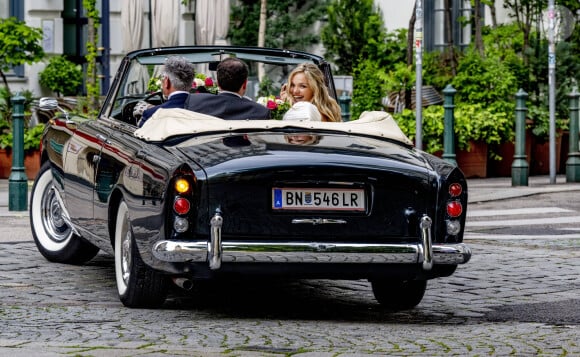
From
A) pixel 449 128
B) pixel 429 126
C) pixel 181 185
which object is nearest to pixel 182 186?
pixel 181 185

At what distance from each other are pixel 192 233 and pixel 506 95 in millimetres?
14522

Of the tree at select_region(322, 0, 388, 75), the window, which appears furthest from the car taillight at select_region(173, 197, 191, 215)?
the window

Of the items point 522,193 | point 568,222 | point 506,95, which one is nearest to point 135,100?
point 568,222

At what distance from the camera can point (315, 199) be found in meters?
7.33

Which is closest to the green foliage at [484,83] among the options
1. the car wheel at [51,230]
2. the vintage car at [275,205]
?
the car wheel at [51,230]

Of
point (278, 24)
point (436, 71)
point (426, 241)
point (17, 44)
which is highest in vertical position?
point (278, 24)

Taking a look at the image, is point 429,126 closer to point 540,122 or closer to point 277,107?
point 540,122

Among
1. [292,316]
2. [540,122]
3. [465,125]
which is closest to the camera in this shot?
[292,316]

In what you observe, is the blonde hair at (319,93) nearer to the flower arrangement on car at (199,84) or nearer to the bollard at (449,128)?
the flower arrangement on car at (199,84)

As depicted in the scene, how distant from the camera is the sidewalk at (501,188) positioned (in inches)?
656

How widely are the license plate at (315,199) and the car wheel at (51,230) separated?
2953mm

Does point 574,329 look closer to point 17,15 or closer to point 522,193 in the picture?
point 522,193

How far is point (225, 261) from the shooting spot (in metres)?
7.14

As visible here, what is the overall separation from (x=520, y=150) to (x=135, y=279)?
11.4m
